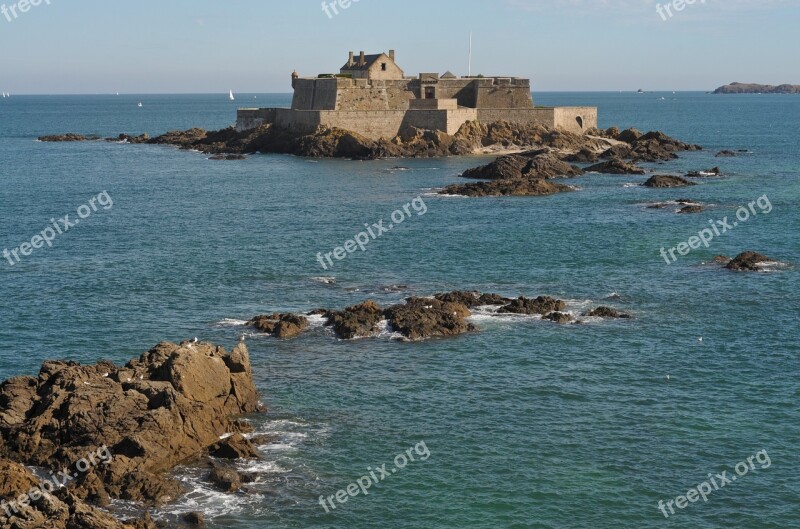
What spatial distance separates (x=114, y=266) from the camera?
49.2 meters

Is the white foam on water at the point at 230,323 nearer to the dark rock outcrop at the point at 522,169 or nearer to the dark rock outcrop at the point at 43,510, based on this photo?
the dark rock outcrop at the point at 43,510

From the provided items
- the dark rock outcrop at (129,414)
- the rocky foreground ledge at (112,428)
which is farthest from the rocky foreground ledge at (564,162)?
the rocky foreground ledge at (112,428)

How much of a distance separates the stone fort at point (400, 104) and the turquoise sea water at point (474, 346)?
33.0 metres

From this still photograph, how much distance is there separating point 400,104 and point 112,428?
282ft

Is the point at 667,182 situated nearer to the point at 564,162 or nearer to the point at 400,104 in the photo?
the point at 564,162

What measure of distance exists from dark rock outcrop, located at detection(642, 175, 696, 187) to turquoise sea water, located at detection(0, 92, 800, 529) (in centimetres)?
349

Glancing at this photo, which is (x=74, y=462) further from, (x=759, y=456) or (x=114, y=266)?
(x=114, y=266)

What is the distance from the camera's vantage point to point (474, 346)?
116 ft

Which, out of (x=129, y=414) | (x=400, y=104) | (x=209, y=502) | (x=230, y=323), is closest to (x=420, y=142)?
(x=400, y=104)

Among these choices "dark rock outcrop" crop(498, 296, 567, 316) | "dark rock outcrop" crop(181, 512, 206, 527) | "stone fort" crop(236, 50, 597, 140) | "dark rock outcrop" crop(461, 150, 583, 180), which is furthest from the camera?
"stone fort" crop(236, 50, 597, 140)

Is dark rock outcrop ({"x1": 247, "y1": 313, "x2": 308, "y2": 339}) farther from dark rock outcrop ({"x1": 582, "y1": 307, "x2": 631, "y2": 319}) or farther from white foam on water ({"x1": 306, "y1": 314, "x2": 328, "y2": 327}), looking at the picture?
dark rock outcrop ({"x1": 582, "y1": 307, "x2": 631, "y2": 319})

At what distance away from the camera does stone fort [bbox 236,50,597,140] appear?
10469cm

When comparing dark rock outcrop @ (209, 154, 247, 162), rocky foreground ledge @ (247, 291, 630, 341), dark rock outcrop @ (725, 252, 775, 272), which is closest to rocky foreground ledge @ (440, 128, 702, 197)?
dark rock outcrop @ (725, 252, 775, 272)

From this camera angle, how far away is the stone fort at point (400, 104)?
105m
